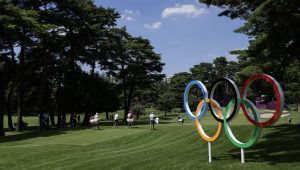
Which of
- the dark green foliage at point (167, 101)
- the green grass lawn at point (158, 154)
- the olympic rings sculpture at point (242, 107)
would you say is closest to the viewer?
the olympic rings sculpture at point (242, 107)

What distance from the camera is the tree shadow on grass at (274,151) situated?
1195cm

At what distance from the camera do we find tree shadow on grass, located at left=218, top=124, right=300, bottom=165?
12.0 m

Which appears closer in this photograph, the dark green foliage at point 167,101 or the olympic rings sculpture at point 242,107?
the olympic rings sculpture at point 242,107

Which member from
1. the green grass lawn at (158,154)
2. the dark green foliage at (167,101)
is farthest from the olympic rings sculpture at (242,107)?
the dark green foliage at (167,101)

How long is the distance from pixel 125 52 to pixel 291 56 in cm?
3789

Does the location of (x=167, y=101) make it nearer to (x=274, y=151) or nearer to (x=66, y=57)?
(x=66, y=57)

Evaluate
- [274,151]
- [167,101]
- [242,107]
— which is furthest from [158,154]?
[167,101]

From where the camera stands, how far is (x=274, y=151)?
44.8 ft

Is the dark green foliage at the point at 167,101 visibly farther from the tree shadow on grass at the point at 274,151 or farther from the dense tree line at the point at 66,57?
the tree shadow on grass at the point at 274,151

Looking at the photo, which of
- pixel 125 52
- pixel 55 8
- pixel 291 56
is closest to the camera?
pixel 291 56

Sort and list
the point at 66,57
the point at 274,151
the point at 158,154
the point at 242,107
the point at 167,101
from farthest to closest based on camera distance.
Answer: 1. the point at 167,101
2. the point at 66,57
3. the point at 158,154
4. the point at 274,151
5. the point at 242,107

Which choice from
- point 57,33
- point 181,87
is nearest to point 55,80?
point 57,33

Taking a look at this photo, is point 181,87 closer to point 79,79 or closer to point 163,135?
point 79,79

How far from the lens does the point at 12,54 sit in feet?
138
